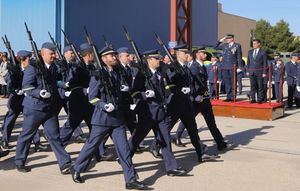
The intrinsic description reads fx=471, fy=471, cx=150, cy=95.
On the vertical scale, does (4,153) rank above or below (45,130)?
below

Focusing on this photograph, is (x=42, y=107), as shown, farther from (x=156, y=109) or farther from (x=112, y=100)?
(x=156, y=109)

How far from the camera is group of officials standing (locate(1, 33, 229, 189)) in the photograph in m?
5.82

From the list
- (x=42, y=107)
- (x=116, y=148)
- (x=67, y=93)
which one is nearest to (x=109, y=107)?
(x=116, y=148)

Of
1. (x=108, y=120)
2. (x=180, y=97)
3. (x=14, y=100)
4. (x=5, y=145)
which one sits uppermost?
(x=180, y=97)

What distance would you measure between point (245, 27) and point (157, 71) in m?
56.6

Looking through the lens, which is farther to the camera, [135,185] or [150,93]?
[150,93]

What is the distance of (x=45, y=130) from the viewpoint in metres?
6.48

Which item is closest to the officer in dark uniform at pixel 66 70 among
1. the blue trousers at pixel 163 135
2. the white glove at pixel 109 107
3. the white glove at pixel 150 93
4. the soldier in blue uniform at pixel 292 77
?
the blue trousers at pixel 163 135

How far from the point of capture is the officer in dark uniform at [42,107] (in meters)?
6.30

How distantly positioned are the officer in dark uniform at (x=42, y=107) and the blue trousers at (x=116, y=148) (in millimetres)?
575

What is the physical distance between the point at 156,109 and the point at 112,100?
0.76 meters

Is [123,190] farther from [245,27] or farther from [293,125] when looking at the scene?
[245,27]

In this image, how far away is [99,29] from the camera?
2203 cm

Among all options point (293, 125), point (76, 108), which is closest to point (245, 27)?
point (293, 125)
